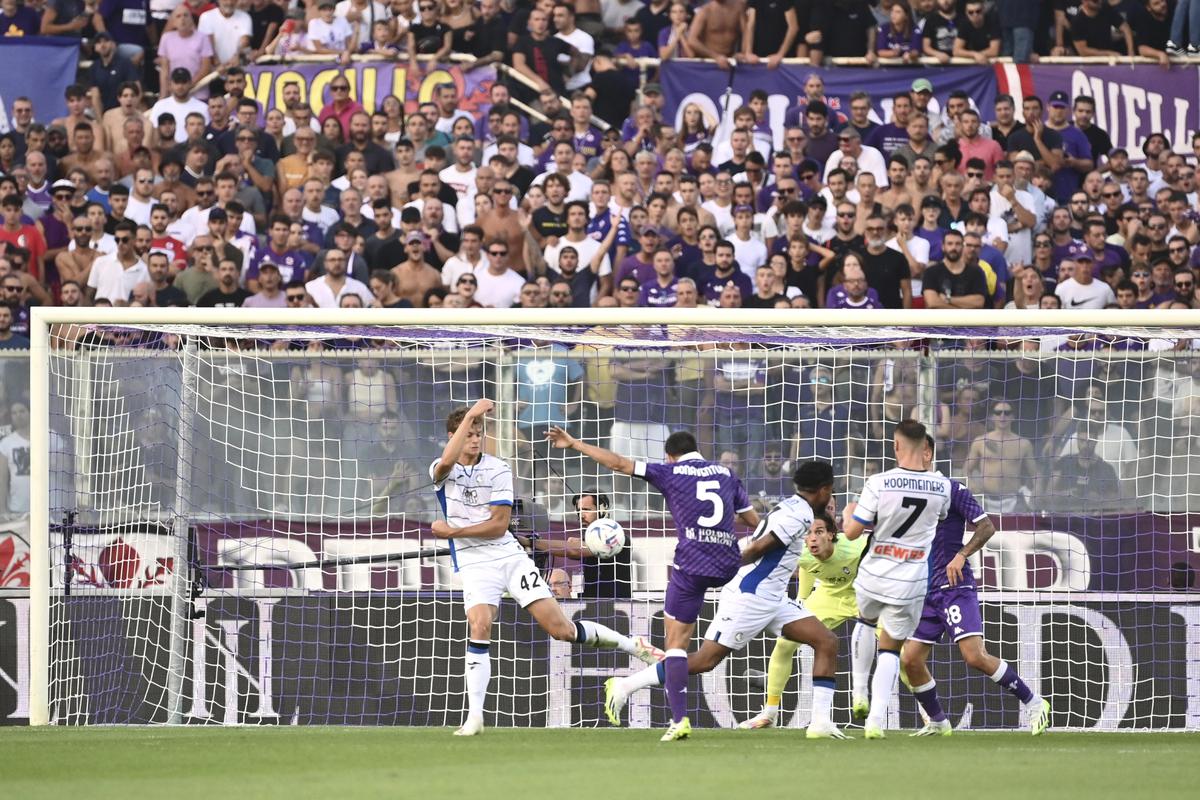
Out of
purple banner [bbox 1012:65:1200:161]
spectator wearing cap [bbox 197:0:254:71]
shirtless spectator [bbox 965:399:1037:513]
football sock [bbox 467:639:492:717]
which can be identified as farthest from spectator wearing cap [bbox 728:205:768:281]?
spectator wearing cap [bbox 197:0:254:71]

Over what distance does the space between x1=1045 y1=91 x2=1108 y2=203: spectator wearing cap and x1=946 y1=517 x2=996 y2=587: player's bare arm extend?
8199mm

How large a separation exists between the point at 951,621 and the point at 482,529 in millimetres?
3098

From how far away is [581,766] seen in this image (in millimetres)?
9383

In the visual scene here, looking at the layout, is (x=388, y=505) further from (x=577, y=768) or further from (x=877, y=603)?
(x=577, y=768)

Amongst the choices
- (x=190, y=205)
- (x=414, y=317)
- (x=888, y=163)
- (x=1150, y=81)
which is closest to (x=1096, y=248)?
(x=888, y=163)

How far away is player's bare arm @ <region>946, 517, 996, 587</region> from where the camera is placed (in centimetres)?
1145

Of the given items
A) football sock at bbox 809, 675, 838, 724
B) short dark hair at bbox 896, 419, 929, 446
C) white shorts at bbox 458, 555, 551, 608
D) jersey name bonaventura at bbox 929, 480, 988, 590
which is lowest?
football sock at bbox 809, 675, 838, 724

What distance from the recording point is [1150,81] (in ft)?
67.4

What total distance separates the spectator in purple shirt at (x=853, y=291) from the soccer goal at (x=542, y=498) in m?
2.06

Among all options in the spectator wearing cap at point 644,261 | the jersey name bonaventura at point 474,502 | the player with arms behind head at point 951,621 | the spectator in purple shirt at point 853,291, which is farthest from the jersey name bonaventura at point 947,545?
the spectator wearing cap at point 644,261

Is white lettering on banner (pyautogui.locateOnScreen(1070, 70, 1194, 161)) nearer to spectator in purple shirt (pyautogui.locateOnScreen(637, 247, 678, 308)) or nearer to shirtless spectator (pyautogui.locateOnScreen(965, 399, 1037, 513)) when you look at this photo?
spectator in purple shirt (pyautogui.locateOnScreen(637, 247, 678, 308))

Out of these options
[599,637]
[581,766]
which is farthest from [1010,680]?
[581,766]

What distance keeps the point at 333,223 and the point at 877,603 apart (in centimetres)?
857

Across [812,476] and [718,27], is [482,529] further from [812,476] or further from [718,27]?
[718,27]
